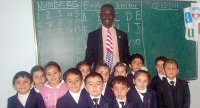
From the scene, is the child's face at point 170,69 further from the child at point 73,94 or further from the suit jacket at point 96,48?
the child at point 73,94

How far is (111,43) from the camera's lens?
13.0ft

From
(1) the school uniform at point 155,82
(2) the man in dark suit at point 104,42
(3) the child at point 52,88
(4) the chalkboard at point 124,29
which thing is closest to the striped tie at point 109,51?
(2) the man in dark suit at point 104,42

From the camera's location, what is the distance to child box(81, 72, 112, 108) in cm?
280

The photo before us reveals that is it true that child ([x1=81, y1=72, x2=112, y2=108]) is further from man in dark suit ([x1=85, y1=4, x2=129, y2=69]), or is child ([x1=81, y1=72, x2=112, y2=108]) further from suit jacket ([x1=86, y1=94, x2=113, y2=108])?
man in dark suit ([x1=85, y1=4, x2=129, y2=69])

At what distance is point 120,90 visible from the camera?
289 cm

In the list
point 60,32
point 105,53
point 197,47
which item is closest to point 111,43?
point 105,53

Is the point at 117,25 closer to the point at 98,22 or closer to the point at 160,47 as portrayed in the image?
the point at 98,22

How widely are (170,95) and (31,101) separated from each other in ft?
5.33

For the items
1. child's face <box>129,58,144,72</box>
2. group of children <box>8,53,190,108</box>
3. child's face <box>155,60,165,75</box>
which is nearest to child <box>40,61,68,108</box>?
group of children <box>8,53,190,108</box>

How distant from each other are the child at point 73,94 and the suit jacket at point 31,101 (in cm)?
29

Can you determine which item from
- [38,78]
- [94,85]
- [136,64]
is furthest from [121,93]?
[38,78]

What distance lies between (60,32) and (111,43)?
0.75 metres

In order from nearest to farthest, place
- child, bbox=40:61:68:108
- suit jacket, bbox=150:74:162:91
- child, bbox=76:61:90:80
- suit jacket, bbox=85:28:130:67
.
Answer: child, bbox=40:61:68:108 < child, bbox=76:61:90:80 < suit jacket, bbox=150:74:162:91 < suit jacket, bbox=85:28:130:67

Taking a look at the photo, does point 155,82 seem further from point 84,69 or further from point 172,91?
point 84,69
